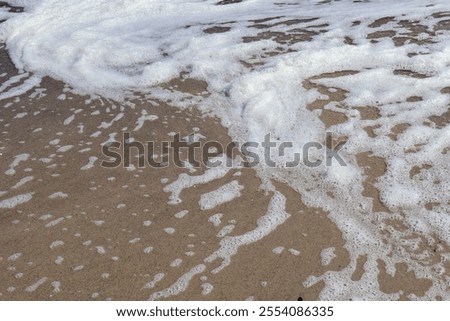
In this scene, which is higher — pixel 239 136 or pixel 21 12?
pixel 21 12

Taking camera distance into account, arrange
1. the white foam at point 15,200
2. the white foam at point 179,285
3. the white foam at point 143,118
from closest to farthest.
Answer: the white foam at point 179,285 → the white foam at point 15,200 → the white foam at point 143,118

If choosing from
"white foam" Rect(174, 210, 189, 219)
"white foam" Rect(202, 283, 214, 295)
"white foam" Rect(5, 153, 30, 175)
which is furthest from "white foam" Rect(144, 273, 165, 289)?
"white foam" Rect(5, 153, 30, 175)

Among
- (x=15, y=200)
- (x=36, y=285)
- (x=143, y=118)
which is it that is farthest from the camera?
(x=143, y=118)

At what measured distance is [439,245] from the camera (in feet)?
7.97

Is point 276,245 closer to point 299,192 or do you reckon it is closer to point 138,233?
point 299,192

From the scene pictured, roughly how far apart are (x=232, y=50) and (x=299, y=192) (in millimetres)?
1888

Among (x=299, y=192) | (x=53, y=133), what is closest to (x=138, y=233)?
(x=299, y=192)

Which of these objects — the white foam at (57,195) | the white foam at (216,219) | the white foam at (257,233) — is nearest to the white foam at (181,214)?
the white foam at (216,219)

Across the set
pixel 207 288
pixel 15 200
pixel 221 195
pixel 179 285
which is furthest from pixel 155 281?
pixel 15 200

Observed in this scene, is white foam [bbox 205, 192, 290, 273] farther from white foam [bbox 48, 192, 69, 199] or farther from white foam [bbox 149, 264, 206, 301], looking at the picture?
white foam [bbox 48, 192, 69, 199]

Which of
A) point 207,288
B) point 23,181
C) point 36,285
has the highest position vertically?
point 23,181

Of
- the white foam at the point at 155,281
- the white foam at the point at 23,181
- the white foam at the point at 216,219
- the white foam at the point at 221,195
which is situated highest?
the white foam at the point at 23,181

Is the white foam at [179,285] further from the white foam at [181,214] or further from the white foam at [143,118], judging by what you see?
the white foam at [143,118]

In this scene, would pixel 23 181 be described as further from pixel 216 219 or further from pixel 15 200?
pixel 216 219
